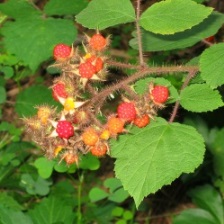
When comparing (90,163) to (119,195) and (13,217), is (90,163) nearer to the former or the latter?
(119,195)

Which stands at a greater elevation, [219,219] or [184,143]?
[184,143]

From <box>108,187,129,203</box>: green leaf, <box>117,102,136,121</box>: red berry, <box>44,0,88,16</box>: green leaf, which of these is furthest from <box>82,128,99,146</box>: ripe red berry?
<box>108,187,129,203</box>: green leaf

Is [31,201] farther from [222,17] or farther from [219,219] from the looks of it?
[222,17]

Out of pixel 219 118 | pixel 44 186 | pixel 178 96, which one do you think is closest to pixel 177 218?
pixel 219 118

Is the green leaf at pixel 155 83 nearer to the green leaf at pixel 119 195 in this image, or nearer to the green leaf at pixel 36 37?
the green leaf at pixel 36 37

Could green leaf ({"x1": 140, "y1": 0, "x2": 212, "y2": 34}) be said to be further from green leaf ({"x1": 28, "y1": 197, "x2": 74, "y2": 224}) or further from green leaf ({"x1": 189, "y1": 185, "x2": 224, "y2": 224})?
green leaf ({"x1": 189, "y1": 185, "x2": 224, "y2": 224})

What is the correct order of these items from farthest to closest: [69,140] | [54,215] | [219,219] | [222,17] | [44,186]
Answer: [44,186]
[219,219]
[54,215]
[222,17]
[69,140]

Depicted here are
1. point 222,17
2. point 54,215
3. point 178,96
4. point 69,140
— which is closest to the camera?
point 69,140

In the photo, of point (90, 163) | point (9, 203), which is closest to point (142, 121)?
point (90, 163)
